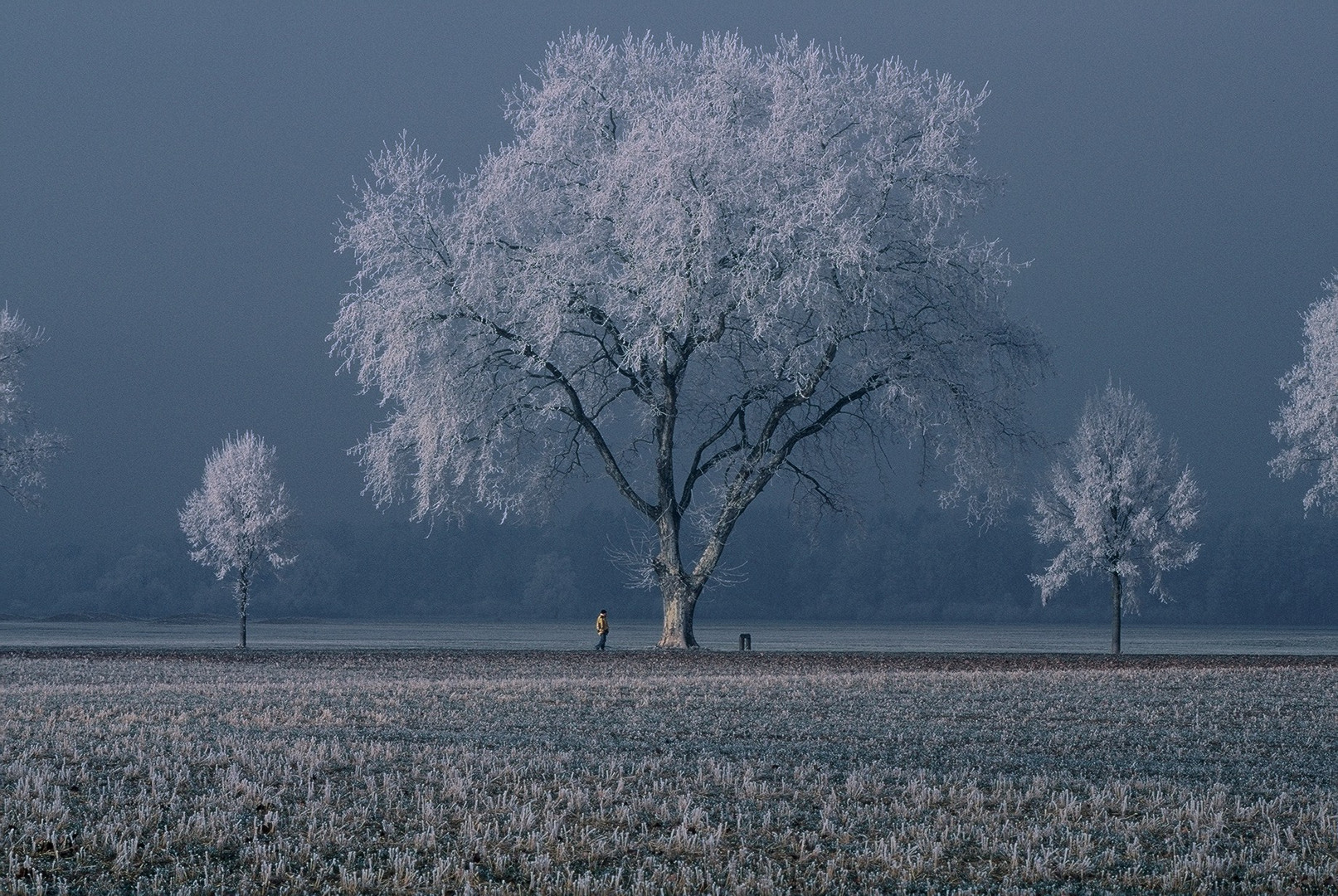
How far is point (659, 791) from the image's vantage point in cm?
1116

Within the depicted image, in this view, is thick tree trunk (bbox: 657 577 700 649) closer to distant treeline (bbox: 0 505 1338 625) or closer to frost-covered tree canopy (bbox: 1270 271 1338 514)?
frost-covered tree canopy (bbox: 1270 271 1338 514)

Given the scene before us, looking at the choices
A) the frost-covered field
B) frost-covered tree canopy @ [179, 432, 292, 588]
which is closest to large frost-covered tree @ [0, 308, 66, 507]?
frost-covered tree canopy @ [179, 432, 292, 588]

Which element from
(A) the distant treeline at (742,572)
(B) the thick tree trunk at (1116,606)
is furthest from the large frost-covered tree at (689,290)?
(A) the distant treeline at (742,572)

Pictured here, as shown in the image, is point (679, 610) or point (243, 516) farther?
point (243, 516)

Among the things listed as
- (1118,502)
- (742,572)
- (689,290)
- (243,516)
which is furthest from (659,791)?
(742,572)

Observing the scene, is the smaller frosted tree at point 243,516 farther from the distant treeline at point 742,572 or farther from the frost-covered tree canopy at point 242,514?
the distant treeline at point 742,572

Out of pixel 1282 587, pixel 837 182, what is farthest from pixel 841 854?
pixel 1282 587

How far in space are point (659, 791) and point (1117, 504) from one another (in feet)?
129

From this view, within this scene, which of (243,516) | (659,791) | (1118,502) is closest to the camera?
(659,791)

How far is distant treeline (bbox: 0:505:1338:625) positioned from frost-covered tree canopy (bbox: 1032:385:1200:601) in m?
94.0

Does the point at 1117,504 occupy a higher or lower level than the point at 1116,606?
higher

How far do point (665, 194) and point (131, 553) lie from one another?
153 m

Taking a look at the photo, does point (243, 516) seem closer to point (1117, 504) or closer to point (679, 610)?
point (679, 610)

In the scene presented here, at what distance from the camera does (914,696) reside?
2238cm
